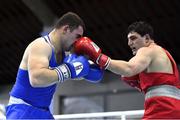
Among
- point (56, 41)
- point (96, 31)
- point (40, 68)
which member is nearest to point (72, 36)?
point (56, 41)

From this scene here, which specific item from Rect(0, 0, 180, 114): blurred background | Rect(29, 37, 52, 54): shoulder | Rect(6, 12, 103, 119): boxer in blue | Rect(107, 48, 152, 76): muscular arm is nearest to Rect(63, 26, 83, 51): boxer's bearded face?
Rect(6, 12, 103, 119): boxer in blue

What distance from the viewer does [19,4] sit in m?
6.19

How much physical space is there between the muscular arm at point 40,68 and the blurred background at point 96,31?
154 inches

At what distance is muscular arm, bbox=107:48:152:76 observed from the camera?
2.14 meters

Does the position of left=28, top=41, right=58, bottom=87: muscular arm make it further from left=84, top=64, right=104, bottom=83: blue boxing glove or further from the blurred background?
the blurred background

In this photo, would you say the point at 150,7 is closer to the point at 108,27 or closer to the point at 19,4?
the point at 108,27

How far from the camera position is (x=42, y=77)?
6.33 feet

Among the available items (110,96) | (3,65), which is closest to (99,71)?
(110,96)

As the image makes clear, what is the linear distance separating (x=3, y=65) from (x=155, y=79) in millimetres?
5732

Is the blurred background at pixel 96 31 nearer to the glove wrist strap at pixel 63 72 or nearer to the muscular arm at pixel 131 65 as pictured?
the muscular arm at pixel 131 65

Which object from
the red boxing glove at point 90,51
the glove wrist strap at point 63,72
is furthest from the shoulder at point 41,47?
the red boxing glove at point 90,51

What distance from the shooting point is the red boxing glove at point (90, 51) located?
2.20m

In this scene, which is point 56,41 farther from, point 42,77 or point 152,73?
point 152,73

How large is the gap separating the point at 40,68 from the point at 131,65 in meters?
0.53
